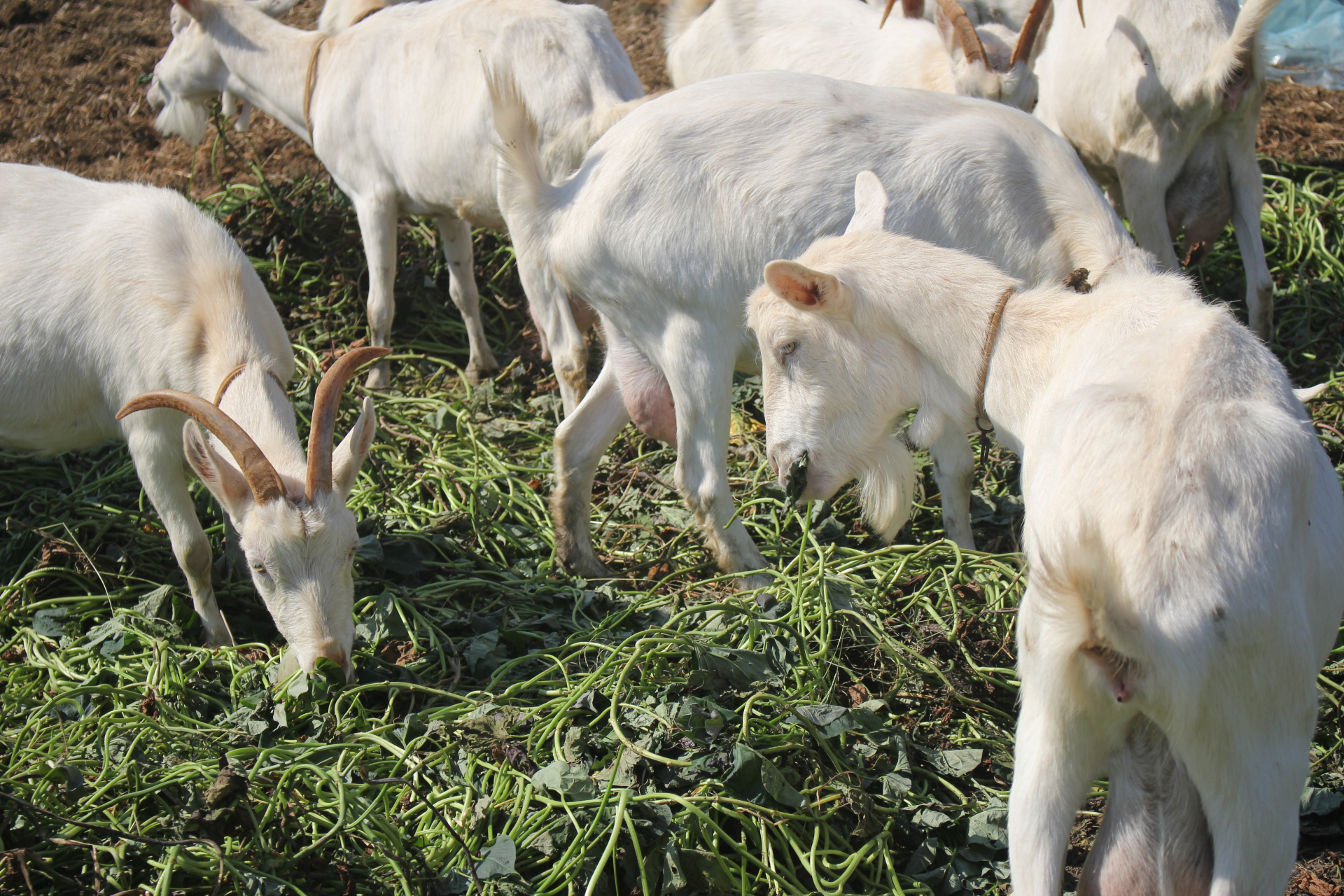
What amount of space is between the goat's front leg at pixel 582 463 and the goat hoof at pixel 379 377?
1737 mm

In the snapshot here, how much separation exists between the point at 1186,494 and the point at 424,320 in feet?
16.5

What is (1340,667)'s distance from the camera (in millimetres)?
3232

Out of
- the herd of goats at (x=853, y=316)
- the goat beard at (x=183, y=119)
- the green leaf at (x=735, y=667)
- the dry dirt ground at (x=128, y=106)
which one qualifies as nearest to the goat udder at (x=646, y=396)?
the herd of goats at (x=853, y=316)

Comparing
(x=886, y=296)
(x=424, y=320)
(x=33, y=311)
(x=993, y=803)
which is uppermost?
(x=886, y=296)

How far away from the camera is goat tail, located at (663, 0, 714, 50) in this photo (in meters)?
6.29

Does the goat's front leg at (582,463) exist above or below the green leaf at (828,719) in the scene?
below

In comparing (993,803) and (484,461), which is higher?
(993,803)

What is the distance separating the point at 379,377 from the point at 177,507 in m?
1.79

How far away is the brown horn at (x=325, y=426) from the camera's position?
331 centimetres

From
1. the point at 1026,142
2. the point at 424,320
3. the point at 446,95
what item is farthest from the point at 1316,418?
the point at 424,320

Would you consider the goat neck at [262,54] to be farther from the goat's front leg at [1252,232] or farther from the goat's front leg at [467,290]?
the goat's front leg at [1252,232]

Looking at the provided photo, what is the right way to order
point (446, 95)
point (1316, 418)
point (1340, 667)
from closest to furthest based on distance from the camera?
1. point (1340, 667)
2. point (1316, 418)
3. point (446, 95)

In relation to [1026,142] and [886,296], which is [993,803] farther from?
[1026,142]

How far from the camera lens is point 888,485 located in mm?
3164
